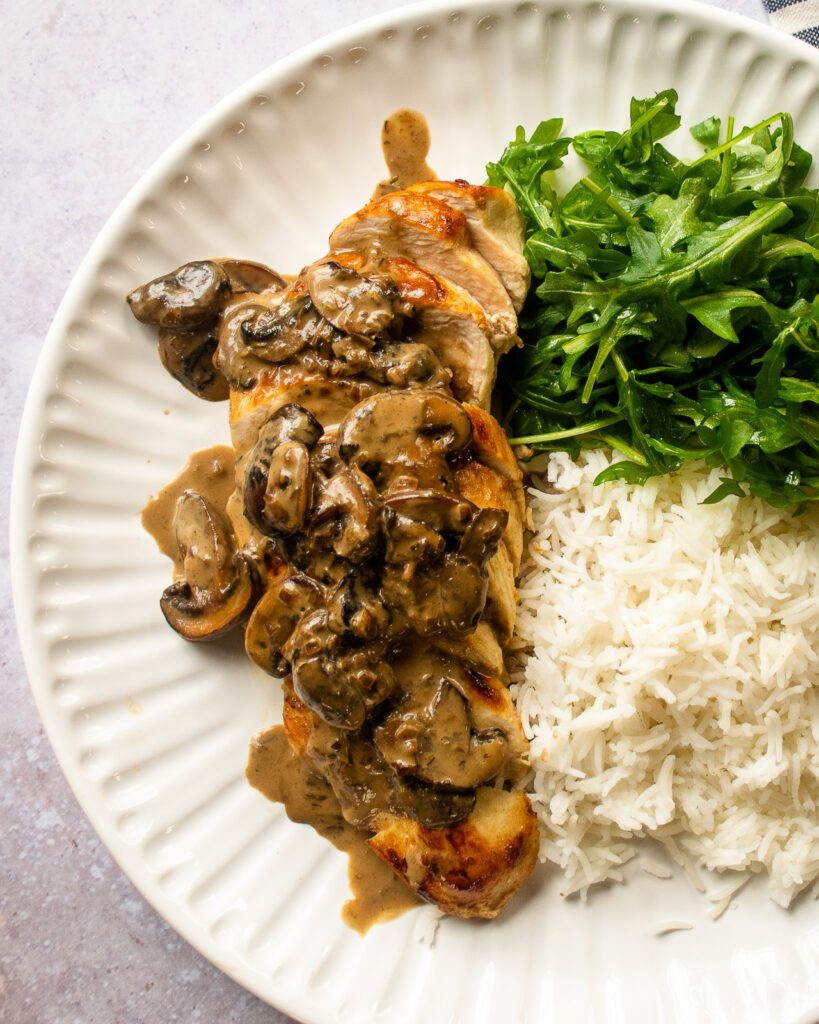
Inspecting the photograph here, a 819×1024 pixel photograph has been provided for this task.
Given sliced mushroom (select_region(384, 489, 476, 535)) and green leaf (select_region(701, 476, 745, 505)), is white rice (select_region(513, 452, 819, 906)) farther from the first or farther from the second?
sliced mushroom (select_region(384, 489, 476, 535))

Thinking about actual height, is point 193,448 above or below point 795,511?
above

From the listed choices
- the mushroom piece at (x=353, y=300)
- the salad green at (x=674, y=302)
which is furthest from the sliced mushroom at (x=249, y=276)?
the salad green at (x=674, y=302)

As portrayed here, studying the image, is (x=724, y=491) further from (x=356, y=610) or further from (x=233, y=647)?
(x=233, y=647)

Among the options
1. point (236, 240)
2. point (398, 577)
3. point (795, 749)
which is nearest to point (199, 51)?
point (236, 240)

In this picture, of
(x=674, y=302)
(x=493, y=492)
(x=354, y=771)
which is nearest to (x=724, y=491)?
(x=674, y=302)

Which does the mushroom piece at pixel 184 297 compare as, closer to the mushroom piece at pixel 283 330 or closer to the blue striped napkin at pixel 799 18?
the mushroom piece at pixel 283 330

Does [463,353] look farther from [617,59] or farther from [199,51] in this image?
[199,51]
